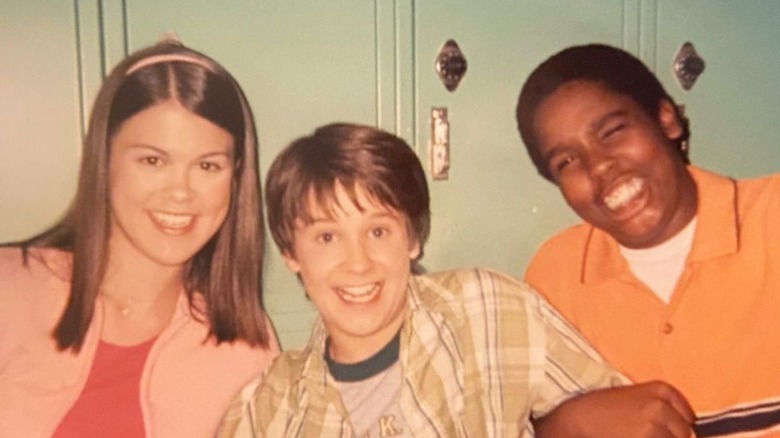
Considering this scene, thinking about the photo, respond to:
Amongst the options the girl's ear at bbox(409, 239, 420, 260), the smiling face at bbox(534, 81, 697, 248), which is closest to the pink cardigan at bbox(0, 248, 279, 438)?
the girl's ear at bbox(409, 239, 420, 260)

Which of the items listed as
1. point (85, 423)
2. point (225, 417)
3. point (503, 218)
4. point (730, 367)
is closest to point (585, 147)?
point (503, 218)

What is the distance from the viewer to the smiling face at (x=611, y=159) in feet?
4.13

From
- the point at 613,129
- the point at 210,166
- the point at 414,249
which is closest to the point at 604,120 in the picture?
the point at 613,129

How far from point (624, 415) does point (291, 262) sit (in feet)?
1.79

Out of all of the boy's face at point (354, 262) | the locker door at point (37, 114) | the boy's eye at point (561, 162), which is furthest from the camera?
the boy's eye at point (561, 162)

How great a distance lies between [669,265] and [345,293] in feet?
1.80

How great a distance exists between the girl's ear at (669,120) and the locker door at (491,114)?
5.2 inches

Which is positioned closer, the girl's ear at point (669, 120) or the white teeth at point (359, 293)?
the white teeth at point (359, 293)

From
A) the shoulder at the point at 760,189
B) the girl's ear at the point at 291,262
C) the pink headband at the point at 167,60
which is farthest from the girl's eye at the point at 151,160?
the shoulder at the point at 760,189

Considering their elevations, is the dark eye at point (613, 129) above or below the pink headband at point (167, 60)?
below

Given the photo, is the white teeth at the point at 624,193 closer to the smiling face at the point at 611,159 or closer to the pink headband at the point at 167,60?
the smiling face at the point at 611,159

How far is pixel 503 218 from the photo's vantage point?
4.27ft

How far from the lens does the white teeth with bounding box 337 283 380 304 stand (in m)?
1.18

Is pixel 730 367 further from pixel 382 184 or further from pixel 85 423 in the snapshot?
pixel 85 423
